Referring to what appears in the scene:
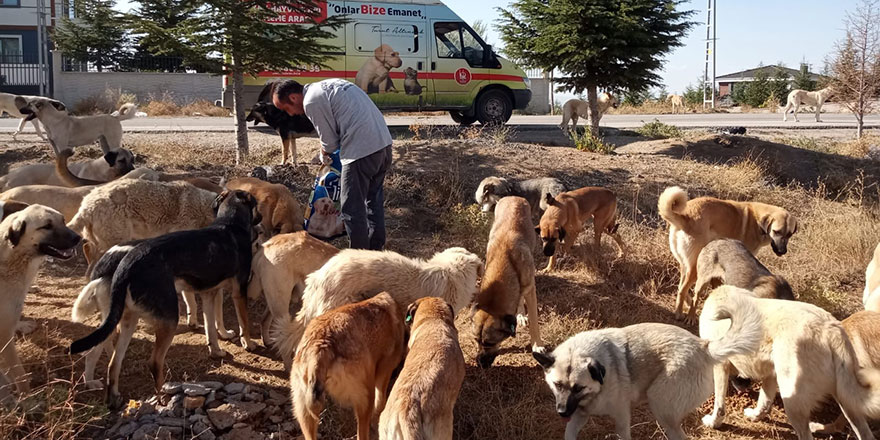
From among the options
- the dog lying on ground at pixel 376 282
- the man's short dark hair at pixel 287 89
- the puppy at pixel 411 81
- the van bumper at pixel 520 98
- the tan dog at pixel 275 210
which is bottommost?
the dog lying on ground at pixel 376 282

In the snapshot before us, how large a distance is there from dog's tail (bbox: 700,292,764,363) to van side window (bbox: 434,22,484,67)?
14.9 metres

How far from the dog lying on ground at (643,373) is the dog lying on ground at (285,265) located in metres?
2.44

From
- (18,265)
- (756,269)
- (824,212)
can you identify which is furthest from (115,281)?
(824,212)

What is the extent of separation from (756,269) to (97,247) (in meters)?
6.57

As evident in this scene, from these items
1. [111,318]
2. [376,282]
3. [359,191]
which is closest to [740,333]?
[376,282]

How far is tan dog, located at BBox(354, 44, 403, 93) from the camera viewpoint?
58.9ft

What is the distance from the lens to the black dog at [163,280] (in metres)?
5.07

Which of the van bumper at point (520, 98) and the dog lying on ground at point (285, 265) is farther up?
the van bumper at point (520, 98)

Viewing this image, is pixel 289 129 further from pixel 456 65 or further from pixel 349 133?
pixel 456 65

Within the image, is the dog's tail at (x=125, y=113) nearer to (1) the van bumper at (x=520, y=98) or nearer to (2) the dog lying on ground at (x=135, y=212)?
(2) the dog lying on ground at (x=135, y=212)

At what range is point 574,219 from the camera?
27.9 ft

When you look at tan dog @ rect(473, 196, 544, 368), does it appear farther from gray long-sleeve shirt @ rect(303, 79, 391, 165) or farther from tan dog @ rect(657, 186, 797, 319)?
tan dog @ rect(657, 186, 797, 319)

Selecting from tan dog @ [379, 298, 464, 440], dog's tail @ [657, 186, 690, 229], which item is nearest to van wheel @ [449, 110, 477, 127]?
dog's tail @ [657, 186, 690, 229]

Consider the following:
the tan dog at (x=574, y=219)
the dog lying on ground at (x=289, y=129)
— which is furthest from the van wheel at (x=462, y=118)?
the tan dog at (x=574, y=219)
